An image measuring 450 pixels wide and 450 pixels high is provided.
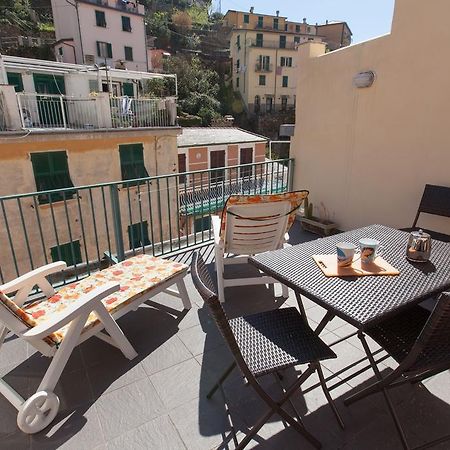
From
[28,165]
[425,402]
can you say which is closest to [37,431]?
[425,402]

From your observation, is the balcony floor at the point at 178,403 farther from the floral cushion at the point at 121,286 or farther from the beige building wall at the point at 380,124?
the beige building wall at the point at 380,124

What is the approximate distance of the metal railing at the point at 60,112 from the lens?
10609 millimetres

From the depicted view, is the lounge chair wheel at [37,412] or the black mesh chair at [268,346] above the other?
the black mesh chair at [268,346]

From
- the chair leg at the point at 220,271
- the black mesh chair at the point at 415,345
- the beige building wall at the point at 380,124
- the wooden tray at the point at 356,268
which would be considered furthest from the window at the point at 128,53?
the black mesh chair at the point at 415,345

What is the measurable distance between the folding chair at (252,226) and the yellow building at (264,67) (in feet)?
103

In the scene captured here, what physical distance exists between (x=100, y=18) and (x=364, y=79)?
2561 cm

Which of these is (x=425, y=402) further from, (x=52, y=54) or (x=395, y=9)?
(x=52, y=54)

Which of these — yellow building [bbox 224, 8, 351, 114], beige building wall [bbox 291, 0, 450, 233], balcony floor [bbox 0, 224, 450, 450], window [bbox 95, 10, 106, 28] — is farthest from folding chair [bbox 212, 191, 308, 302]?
yellow building [bbox 224, 8, 351, 114]

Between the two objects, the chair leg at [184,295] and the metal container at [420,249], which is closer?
the metal container at [420,249]

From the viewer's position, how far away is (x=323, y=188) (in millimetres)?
4664

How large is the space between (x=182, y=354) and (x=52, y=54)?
96.4 feet

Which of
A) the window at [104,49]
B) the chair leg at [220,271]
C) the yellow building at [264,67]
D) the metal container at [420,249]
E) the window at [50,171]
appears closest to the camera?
the metal container at [420,249]

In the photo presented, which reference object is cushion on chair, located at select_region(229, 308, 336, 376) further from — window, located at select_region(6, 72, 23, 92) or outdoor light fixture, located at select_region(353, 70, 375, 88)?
window, located at select_region(6, 72, 23, 92)

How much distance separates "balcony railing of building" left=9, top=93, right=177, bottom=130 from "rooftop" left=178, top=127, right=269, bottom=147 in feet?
9.93
